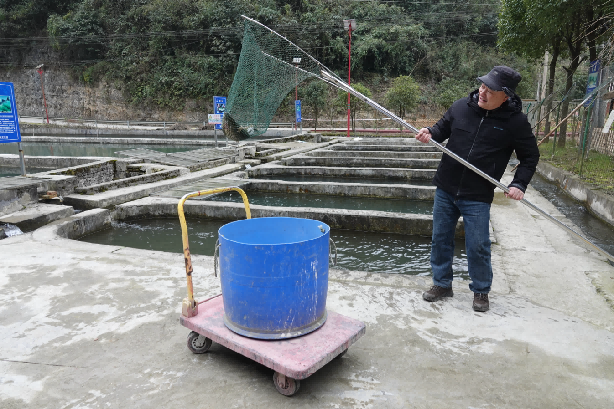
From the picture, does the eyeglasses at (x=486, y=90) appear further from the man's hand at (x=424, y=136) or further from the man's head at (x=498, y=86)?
the man's hand at (x=424, y=136)

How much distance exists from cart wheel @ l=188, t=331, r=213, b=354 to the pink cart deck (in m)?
0.10

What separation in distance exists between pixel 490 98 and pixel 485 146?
1.06ft

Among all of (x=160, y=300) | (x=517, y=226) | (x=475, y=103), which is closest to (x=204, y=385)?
(x=160, y=300)

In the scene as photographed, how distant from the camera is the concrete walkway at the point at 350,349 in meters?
2.07

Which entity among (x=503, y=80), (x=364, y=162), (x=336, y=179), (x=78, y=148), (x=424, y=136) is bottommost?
(x=336, y=179)

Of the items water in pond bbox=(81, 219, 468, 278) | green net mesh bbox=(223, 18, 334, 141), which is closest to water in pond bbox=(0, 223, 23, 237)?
water in pond bbox=(81, 219, 468, 278)

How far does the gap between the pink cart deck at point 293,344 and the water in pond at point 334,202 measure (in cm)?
538

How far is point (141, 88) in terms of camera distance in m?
34.5

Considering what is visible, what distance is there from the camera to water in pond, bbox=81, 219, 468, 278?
4863 millimetres

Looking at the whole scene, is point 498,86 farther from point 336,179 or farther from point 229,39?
point 229,39

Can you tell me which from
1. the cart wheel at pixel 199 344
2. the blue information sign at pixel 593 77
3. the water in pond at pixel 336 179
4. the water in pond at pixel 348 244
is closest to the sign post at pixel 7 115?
the water in pond at pixel 348 244

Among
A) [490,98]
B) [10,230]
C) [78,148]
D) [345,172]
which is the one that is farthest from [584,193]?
[78,148]

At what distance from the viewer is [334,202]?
8.19 meters

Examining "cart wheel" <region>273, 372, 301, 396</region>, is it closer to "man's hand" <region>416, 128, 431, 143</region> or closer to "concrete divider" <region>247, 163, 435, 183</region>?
"man's hand" <region>416, 128, 431, 143</region>
